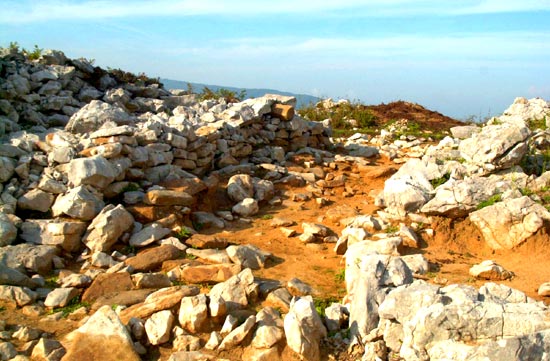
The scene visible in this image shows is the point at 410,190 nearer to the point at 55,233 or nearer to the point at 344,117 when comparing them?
the point at 55,233

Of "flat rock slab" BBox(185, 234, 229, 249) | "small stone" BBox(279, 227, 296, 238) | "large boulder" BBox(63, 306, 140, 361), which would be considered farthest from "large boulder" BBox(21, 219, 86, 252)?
"small stone" BBox(279, 227, 296, 238)

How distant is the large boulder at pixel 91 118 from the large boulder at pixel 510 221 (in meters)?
6.23

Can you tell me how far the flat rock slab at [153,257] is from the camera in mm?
6379

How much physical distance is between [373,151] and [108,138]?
6.79 meters

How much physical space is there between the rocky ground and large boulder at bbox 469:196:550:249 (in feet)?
0.08

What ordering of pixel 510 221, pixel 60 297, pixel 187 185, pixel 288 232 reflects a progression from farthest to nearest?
pixel 187 185 < pixel 288 232 < pixel 510 221 < pixel 60 297

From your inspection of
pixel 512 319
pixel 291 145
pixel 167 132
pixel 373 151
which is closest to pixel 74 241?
pixel 167 132

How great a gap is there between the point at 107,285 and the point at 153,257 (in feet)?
2.76

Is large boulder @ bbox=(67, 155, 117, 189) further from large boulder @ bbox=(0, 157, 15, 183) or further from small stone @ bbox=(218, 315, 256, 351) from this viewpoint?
small stone @ bbox=(218, 315, 256, 351)

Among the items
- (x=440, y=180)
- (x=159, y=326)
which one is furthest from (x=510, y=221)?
(x=159, y=326)

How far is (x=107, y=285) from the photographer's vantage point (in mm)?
5789

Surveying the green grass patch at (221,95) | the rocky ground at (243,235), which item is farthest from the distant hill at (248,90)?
the rocky ground at (243,235)

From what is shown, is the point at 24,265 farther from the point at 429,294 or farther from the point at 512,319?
the point at 512,319

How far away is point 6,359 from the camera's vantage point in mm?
4383
